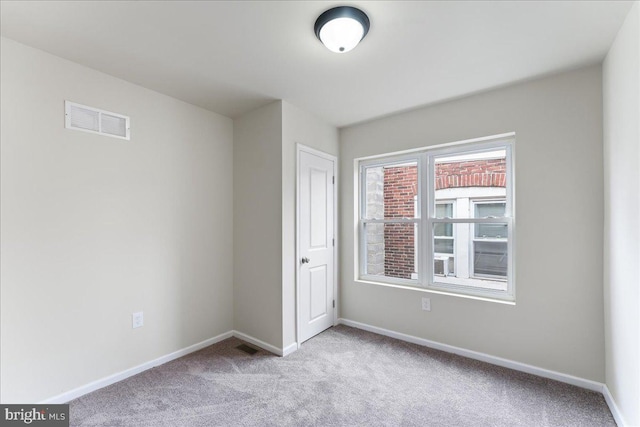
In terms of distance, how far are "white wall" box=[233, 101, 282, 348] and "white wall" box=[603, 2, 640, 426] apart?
247 cm

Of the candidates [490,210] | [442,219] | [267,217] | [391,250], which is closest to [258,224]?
[267,217]

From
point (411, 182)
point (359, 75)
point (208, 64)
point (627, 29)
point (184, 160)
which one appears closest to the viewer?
point (627, 29)

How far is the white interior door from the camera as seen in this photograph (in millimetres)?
3088

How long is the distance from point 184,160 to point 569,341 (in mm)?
3703

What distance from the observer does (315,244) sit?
3.29 metres

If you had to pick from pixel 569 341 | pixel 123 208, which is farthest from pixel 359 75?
pixel 569 341

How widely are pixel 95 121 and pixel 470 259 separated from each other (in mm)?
3536

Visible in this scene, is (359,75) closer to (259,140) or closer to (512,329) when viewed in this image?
(259,140)

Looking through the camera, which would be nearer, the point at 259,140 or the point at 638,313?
the point at 638,313

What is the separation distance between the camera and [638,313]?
61.9 inches

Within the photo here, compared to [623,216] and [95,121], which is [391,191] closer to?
[623,216]

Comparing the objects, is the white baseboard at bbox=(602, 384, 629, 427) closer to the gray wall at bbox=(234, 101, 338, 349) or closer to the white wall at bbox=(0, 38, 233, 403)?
the gray wall at bbox=(234, 101, 338, 349)

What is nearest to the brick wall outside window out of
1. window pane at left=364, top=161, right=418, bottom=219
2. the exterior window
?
window pane at left=364, top=161, right=418, bottom=219

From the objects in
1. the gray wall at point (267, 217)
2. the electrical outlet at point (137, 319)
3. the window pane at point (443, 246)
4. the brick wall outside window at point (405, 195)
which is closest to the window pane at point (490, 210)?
the brick wall outside window at point (405, 195)
